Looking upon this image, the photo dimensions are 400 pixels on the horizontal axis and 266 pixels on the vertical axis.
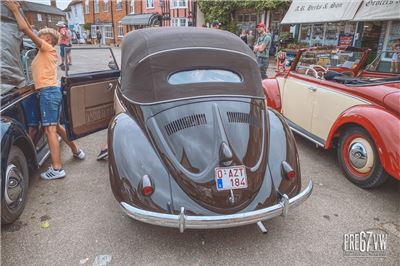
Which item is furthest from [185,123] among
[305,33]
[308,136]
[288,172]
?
[305,33]

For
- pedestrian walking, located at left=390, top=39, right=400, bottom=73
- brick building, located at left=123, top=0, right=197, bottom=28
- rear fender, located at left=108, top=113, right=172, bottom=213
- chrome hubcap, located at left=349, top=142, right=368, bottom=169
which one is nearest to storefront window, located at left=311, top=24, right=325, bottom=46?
pedestrian walking, located at left=390, top=39, right=400, bottom=73

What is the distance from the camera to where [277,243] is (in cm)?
262

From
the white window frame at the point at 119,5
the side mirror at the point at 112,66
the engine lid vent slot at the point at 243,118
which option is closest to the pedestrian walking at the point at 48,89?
the side mirror at the point at 112,66

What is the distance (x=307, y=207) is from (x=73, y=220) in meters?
2.36

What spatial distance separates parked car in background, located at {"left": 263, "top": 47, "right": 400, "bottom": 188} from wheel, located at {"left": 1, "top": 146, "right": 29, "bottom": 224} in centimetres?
364

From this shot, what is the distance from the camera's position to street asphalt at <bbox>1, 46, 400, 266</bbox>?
2.43 meters

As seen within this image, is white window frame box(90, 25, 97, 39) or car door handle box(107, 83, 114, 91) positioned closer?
car door handle box(107, 83, 114, 91)

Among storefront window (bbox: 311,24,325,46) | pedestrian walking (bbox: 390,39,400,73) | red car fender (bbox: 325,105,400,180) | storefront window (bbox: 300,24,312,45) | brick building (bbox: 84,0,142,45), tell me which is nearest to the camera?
red car fender (bbox: 325,105,400,180)

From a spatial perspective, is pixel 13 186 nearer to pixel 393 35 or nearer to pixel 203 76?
pixel 203 76

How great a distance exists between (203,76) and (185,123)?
26.1 inches

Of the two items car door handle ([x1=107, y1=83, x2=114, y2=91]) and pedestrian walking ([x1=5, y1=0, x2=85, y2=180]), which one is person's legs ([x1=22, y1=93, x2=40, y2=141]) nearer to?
pedestrian walking ([x1=5, y1=0, x2=85, y2=180])

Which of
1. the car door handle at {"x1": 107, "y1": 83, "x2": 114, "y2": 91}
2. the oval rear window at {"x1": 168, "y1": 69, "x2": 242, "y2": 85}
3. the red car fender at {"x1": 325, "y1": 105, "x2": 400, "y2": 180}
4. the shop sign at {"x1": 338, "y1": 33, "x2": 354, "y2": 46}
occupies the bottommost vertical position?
the red car fender at {"x1": 325, "y1": 105, "x2": 400, "y2": 180}

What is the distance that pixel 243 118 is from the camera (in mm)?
2779

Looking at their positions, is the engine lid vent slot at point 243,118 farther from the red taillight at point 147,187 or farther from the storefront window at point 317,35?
the storefront window at point 317,35
